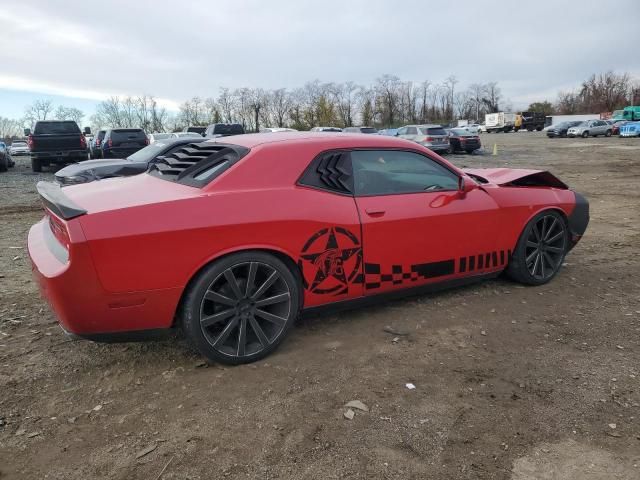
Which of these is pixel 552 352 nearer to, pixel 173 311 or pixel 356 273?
pixel 356 273

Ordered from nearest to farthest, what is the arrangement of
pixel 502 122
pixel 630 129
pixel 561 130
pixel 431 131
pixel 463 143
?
pixel 431 131
pixel 463 143
pixel 630 129
pixel 561 130
pixel 502 122

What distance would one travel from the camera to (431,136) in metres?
23.4

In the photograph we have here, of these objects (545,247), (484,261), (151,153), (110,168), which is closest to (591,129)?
(151,153)

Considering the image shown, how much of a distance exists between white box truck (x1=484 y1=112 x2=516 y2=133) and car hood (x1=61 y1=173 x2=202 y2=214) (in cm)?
6946

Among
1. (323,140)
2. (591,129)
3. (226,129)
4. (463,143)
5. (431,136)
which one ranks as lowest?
(463,143)

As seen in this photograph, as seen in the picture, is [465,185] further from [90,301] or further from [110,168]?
[110,168]

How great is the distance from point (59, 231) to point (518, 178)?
12.9ft

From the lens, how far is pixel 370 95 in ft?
278

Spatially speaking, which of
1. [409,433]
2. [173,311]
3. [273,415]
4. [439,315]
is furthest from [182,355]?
[439,315]

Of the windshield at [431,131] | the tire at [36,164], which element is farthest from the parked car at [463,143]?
the tire at [36,164]

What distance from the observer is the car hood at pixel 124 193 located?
9.76ft

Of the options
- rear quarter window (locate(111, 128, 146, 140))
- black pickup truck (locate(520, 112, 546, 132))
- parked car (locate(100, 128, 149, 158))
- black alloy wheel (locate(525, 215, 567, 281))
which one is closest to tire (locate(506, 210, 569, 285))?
black alloy wheel (locate(525, 215, 567, 281))

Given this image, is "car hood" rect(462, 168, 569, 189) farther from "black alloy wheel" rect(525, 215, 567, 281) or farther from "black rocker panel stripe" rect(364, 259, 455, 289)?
"black rocker panel stripe" rect(364, 259, 455, 289)

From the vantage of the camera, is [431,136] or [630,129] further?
[630,129]
